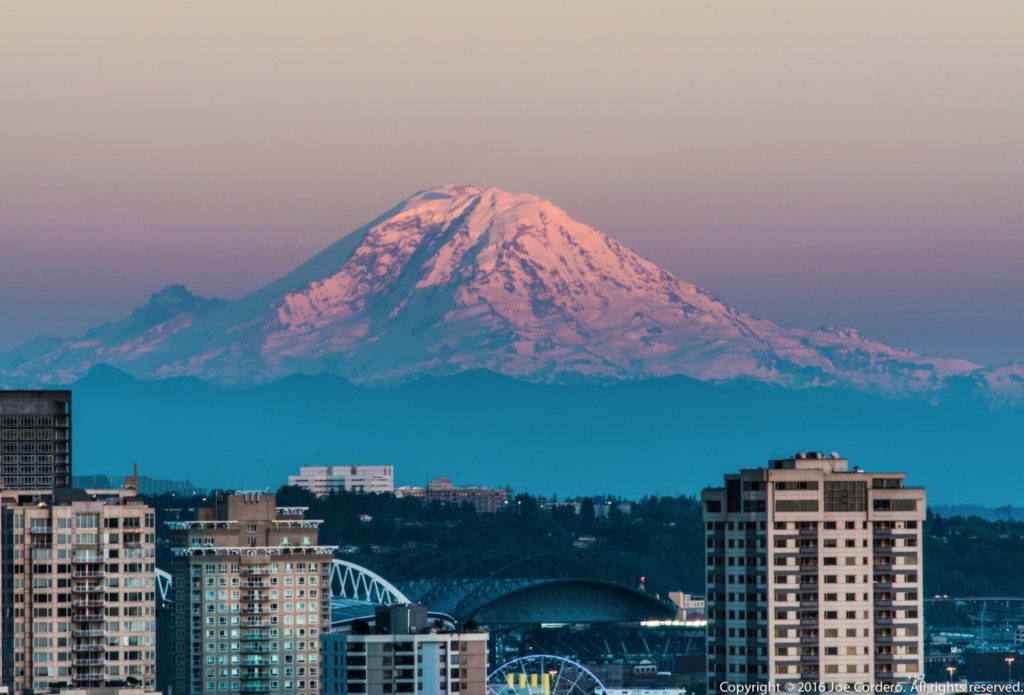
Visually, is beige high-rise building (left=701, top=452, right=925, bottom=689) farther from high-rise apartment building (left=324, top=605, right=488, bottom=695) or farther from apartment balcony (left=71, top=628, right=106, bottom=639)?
apartment balcony (left=71, top=628, right=106, bottom=639)

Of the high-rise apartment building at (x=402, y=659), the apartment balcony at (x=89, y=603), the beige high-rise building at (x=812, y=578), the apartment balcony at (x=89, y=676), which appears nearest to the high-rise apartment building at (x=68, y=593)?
the apartment balcony at (x=89, y=603)

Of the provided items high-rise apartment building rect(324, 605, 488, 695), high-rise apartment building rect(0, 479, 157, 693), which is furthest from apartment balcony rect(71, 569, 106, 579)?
high-rise apartment building rect(324, 605, 488, 695)

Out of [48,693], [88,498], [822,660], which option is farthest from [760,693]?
[88,498]

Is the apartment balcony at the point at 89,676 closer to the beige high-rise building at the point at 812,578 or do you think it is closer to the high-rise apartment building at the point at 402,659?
the high-rise apartment building at the point at 402,659

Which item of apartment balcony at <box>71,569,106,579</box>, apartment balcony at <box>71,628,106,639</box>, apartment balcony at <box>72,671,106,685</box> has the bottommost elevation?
apartment balcony at <box>72,671,106,685</box>

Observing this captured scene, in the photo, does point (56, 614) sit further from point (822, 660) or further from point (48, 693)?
point (822, 660)

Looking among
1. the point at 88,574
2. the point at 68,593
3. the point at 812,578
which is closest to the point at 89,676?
the point at 68,593
